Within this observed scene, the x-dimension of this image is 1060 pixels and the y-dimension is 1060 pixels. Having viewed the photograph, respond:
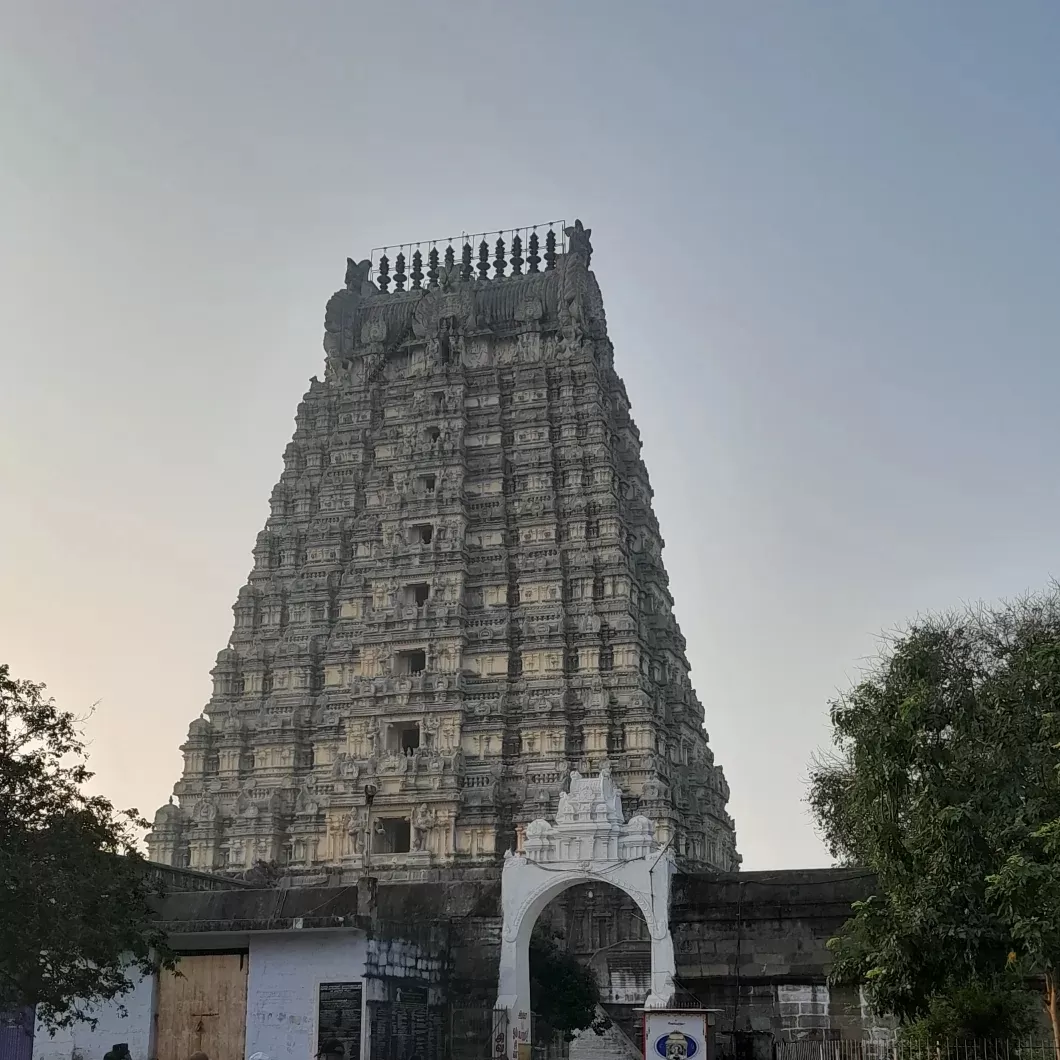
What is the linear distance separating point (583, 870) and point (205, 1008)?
9.00m

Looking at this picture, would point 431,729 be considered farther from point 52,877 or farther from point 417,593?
point 52,877

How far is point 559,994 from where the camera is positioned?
34.1 meters

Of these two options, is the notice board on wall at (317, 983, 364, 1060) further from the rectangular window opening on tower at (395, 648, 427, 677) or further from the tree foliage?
the rectangular window opening on tower at (395, 648, 427, 677)

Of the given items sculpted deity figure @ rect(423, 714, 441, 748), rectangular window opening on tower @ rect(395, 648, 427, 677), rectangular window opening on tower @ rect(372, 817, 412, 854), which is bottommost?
rectangular window opening on tower @ rect(372, 817, 412, 854)

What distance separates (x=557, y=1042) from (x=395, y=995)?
26.6 ft

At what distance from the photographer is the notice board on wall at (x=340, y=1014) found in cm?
2836

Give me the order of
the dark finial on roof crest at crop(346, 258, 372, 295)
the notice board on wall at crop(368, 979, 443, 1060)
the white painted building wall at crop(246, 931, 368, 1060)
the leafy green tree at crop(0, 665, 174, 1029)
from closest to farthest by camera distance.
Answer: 1. the leafy green tree at crop(0, 665, 174, 1029)
2. the white painted building wall at crop(246, 931, 368, 1060)
3. the notice board on wall at crop(368, 979, 443, 1060)
4. the dark finial on roof crest at crop(346, 258, 372, 295)

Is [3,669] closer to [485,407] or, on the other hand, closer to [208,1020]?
[208,1020]

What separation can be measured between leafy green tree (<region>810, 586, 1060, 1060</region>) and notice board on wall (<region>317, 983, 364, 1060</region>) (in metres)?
9.65

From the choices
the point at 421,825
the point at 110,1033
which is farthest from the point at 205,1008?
the point at 421,825

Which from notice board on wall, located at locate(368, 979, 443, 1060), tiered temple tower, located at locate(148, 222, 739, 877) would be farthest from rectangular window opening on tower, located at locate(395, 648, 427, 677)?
notice board on wall, located at locate(368, 979, 443, 1060)

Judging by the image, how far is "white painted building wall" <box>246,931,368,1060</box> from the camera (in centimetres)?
2867

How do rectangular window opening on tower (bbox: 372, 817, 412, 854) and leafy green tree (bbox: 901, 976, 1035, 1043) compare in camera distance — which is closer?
leafy green tree (bbox: 901, 976, 1035, 1043)

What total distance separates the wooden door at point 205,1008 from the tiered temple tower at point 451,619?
1680cm
